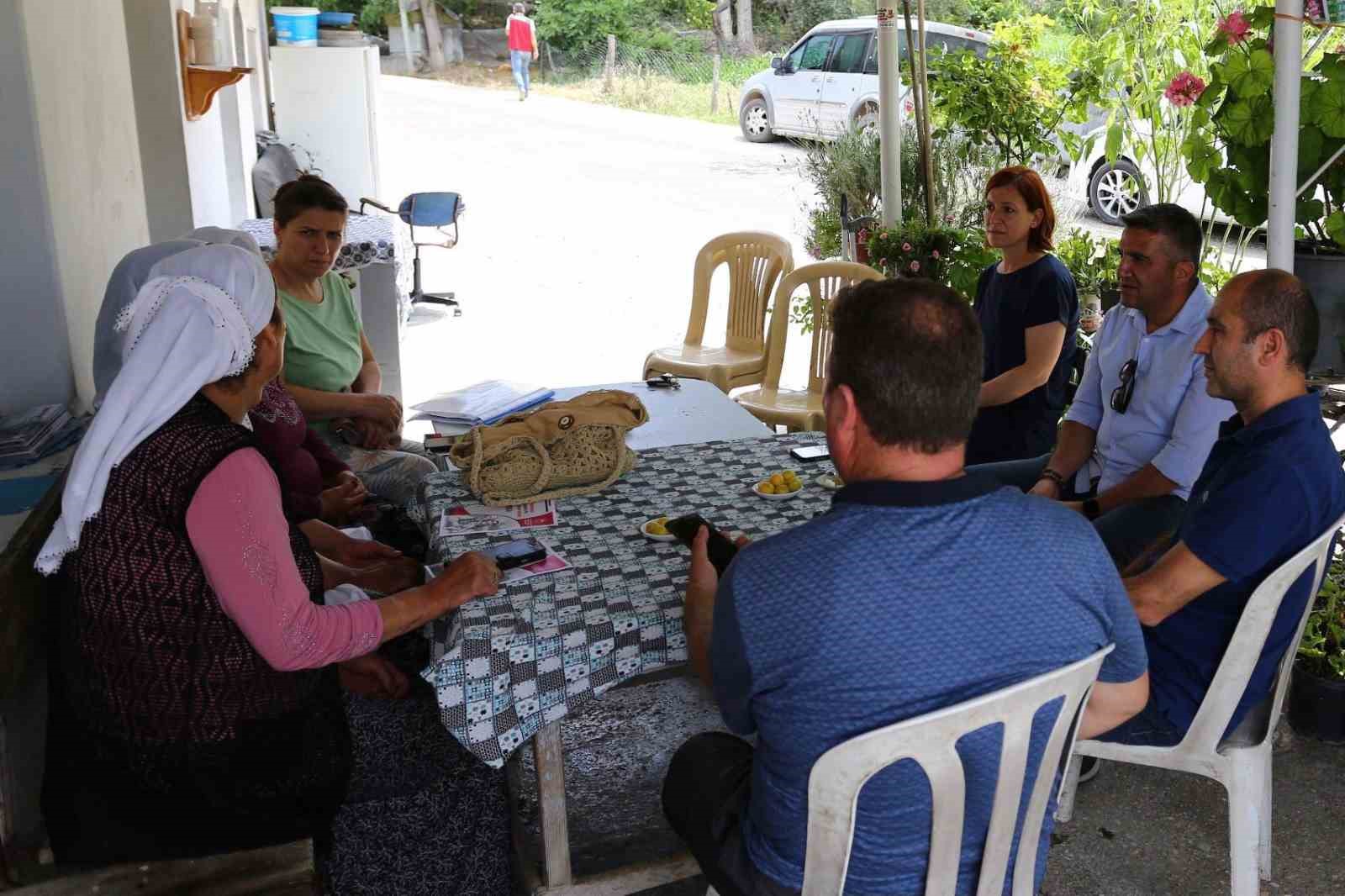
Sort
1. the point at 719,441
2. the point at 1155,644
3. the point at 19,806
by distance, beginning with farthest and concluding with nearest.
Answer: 1. the point at 719,441
2. the point at 1155,644
3. the point at 19,806

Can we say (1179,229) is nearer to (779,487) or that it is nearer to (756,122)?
(779,487)

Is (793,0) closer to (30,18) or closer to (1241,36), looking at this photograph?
(1241,36)

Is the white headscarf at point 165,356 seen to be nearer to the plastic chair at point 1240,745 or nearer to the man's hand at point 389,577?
the man's hand at point 389,577

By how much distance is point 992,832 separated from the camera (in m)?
1.67

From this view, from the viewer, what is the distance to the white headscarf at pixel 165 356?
187 centimetres

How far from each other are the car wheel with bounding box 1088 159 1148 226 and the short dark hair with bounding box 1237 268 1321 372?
8096 mm

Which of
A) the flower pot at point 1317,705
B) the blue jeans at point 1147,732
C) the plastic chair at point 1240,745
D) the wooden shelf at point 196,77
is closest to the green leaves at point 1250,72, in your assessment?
the flower pot at point 1317,705

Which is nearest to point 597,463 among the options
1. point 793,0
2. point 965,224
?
point 965,224

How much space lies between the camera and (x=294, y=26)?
1064cm

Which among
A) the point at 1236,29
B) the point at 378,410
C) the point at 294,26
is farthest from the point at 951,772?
the point at 294,26

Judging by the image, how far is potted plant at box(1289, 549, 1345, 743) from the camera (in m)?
3.15

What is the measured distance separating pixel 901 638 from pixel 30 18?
2.67m

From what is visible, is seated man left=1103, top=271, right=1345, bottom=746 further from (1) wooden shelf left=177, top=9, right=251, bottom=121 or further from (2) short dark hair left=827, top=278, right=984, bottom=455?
(1) wooden shelf left=177, top=9, right=251, bottom=121

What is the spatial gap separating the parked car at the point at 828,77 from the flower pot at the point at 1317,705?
402 inches
